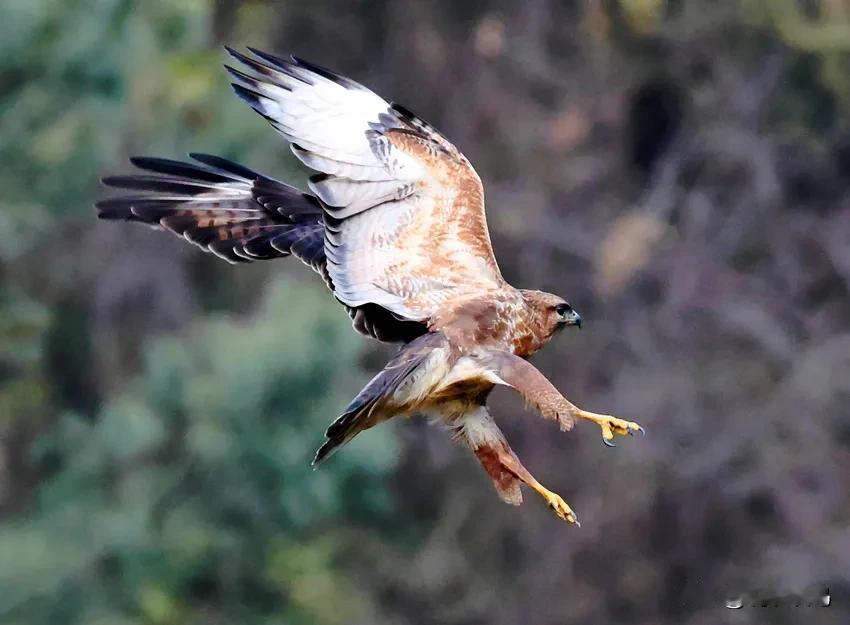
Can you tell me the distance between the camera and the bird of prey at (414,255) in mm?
8961

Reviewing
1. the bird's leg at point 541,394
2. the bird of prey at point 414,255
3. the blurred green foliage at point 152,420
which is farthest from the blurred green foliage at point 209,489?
the bird's leg at point 541,394

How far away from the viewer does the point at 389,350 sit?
20.6m

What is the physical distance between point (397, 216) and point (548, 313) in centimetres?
68

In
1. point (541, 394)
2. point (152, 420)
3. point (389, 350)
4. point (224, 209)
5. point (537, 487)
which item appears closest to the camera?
point (541, 394)

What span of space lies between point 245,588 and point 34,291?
3.34 m

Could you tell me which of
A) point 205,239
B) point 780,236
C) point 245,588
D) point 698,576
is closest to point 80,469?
point 245,588

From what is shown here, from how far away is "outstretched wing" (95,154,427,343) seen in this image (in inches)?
391

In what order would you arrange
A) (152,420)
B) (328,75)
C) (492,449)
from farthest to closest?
(152,420) < (328,75) < (492,449)

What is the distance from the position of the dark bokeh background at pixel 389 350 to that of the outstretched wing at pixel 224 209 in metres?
9.27

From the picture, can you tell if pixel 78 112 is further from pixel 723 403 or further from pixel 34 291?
pixel 723 403

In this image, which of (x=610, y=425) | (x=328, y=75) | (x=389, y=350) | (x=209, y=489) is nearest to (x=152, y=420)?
(x=209, y=489)

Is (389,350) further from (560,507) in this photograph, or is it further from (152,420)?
(560,507)

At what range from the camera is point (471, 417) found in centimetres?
923

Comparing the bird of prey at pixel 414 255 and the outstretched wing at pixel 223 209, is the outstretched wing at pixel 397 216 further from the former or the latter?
the outstretched wing at pixel 223 209
